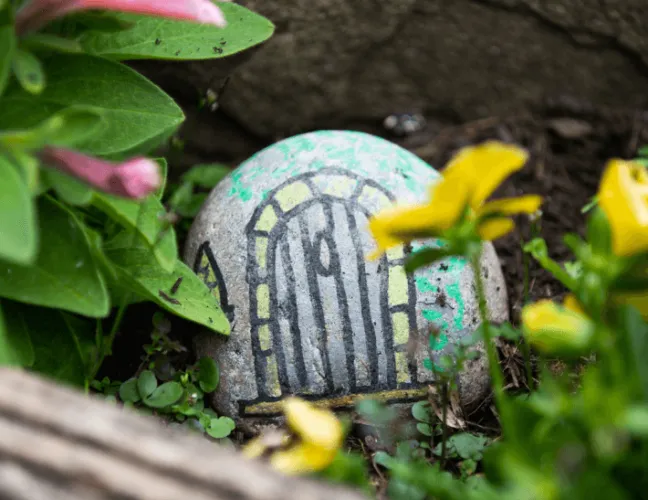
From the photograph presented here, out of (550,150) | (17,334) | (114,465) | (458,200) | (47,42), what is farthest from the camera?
(550,150)

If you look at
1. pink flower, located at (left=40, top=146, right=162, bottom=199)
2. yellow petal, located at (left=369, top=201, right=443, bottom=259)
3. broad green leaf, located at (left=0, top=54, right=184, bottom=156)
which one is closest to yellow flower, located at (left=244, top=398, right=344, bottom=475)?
yellow petal, located at (left=369, top=201, right=443, bottom=259)

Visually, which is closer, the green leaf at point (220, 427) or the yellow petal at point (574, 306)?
the yellow petal at point (574, 306)

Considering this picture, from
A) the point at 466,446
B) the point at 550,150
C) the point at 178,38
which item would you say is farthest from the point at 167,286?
the point at 550,150

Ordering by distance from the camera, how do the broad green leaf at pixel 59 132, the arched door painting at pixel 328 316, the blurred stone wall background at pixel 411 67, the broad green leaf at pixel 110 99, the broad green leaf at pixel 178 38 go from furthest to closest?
the blurred stone wall background at pixel 411 67
the arched door painting at pixel 328 316
the broad green leaf at pixel 178 38
the broad green leaf at pixel 110 99
the broad green leaf at pixel 59 132

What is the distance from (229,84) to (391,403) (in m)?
1.08

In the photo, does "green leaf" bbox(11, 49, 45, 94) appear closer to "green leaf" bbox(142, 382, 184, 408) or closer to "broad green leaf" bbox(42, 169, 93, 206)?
"broad green leaf" bbox(42, 169, 93, 206)

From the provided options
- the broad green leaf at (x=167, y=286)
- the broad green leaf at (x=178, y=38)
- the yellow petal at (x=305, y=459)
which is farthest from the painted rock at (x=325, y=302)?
the yellow petal at (x=305, y=459)

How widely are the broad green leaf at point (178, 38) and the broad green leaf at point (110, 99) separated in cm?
6

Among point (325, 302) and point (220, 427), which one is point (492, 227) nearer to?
point (325, 302)

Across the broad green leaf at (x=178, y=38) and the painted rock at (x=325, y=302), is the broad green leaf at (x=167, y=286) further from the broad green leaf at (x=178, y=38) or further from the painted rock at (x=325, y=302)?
the broad green leaf at (x=178, y=38)

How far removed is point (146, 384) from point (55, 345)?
0.21m

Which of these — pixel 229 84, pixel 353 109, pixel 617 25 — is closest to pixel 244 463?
pixel 229 84

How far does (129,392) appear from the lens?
158 cm

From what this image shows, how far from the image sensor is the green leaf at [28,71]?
1.13m
